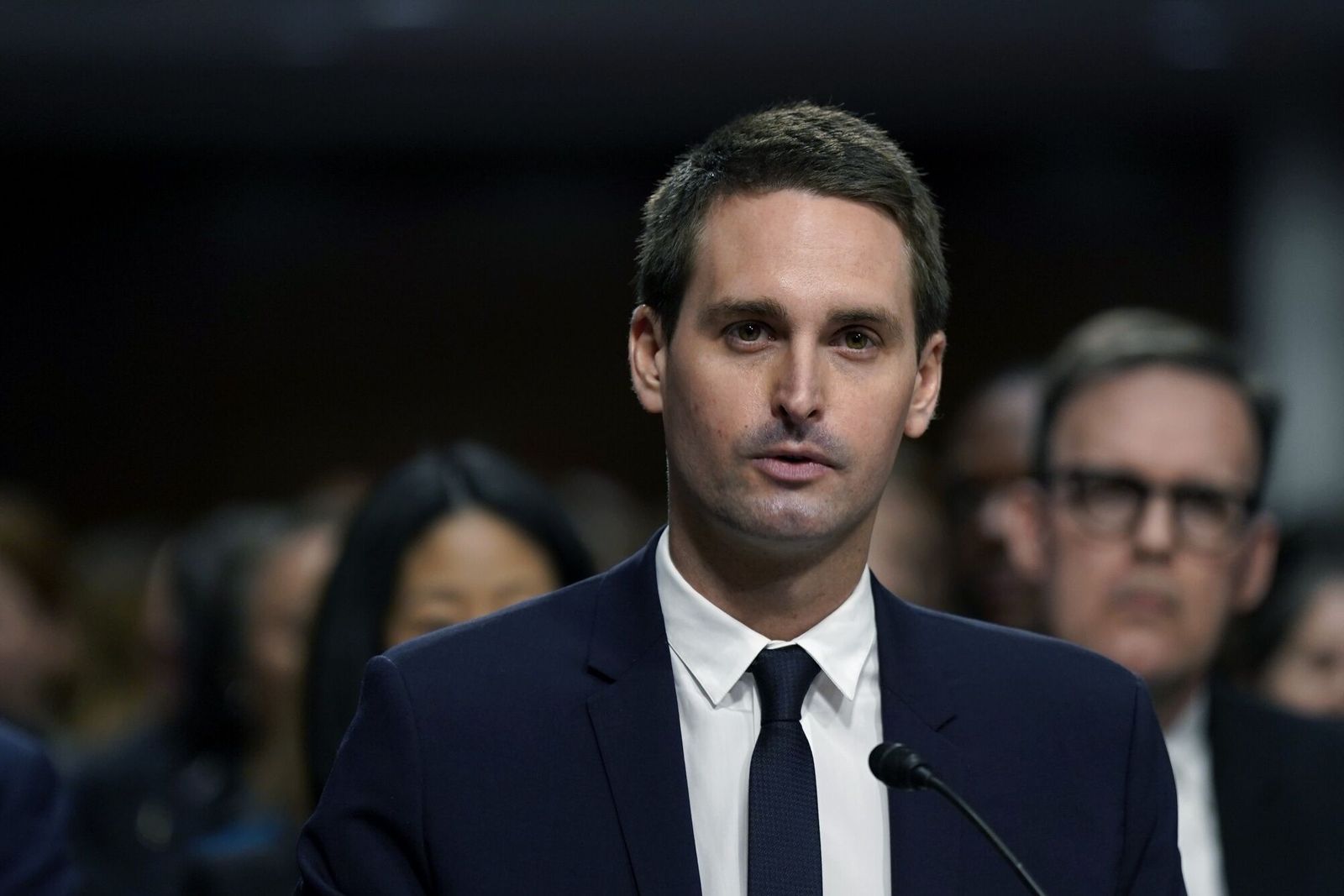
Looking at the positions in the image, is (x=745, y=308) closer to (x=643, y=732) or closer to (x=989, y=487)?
Answer: (x=643, y=732)

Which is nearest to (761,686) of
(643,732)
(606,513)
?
(643,732)

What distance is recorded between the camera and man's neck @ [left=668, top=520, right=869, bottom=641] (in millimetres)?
1977

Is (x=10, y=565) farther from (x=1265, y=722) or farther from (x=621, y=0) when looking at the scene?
(x=621, y=0)

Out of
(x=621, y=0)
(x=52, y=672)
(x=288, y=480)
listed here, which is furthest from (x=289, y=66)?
(x=52, y=672)

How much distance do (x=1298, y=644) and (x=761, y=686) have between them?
2.65 metres

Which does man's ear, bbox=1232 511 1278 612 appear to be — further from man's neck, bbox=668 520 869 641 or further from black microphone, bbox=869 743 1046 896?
black microphone, bbox=869 743 1046 896

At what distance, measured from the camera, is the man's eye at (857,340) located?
1.96 m

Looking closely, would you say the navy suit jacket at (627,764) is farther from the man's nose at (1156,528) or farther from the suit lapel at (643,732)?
the man's nose at (1156,528)

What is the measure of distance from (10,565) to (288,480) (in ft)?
22.5

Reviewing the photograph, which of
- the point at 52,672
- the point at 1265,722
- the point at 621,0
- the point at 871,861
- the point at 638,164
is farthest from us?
the point at 638,164

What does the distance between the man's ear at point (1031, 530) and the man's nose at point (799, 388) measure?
161cm

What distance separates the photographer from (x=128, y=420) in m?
12.2

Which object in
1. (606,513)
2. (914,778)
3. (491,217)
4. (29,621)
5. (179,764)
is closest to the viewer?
(914,778)

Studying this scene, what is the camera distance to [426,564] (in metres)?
3.13
